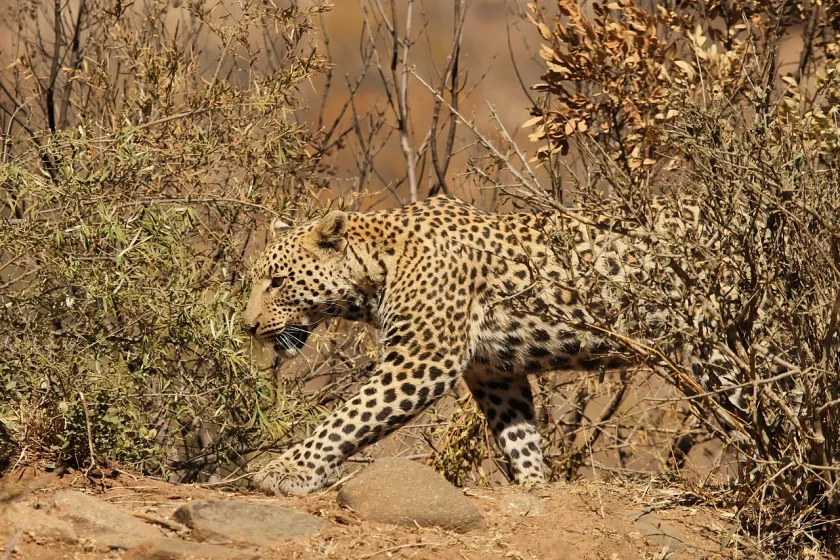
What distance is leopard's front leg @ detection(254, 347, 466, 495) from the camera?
7.02 meters

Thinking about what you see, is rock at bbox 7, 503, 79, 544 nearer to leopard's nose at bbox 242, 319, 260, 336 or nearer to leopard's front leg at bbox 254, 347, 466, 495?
leopard's front leg at bbox 254, 347, 466, 495

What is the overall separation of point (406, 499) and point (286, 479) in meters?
1.00

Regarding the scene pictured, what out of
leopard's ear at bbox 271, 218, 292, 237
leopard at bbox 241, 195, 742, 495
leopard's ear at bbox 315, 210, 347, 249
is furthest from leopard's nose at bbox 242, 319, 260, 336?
leopard's ear at bbox 271, 218, 292, 237

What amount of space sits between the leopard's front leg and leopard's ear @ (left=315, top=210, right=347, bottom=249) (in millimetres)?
903

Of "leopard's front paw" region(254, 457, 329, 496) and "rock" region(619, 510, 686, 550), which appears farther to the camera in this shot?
"leopard's front paw" region(254, 457, 329, 496)

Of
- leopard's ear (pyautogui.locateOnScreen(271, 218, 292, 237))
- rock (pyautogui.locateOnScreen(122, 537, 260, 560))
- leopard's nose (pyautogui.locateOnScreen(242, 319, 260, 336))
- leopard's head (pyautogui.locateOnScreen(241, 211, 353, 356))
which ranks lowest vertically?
rock (pyautogui.locateOnScreen(122, 537, 260, 560))

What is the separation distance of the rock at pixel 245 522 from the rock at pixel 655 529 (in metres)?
1.73

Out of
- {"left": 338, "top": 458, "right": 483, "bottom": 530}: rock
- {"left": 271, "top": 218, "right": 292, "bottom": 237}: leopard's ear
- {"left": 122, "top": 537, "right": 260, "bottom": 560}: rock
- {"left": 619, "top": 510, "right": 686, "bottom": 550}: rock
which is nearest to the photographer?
{"left": 122, "top": 537, "right": 260, "bottom": 560}: rock

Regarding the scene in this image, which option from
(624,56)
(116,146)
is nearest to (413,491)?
(116,146)

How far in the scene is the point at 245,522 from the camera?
19.4ft

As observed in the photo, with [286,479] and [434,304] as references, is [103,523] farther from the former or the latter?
[434,304]

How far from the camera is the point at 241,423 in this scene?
27.3 feet

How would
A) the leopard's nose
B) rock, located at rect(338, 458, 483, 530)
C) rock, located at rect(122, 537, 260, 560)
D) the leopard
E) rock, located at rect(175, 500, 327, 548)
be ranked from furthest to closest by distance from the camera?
the leopard's nose < the leopard < rock, located at rect(338, 458, 483, 530) < rock, located at rect(175, 500, 327, 548) < rock, located at rect(122, 537, 260, 560)

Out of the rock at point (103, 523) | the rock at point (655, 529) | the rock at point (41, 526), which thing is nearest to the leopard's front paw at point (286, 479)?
the rock at point (103, 523)
